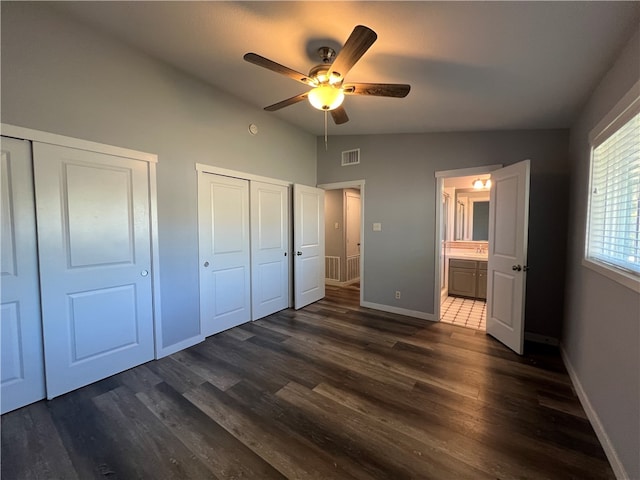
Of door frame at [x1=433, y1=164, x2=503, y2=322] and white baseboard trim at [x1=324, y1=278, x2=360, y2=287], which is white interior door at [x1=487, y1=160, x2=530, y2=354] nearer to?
door frame at [x1=433, y1=164, x2=503, y2=322]

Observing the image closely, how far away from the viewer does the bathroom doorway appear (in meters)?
4.45

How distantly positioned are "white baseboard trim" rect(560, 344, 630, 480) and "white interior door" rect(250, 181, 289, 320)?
3289mm

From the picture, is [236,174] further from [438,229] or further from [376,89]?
[438,229]

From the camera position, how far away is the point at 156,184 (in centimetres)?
259

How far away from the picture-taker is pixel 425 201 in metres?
3.74

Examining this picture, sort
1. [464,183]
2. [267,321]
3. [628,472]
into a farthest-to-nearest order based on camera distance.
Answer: [464,183] < [267,321] < [628,472]

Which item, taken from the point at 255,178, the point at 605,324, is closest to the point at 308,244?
the point at 255,178

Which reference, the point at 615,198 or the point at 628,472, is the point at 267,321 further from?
the point at 615,198

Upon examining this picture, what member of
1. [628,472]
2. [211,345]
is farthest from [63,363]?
[628,472]

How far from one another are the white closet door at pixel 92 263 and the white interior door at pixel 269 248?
132 centimetres

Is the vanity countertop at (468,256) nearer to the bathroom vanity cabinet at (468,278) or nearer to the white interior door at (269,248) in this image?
the bathroom vanity cabinet at (468,278)

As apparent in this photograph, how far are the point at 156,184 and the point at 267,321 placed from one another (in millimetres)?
2142

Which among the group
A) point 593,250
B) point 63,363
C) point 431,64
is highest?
point 431,64

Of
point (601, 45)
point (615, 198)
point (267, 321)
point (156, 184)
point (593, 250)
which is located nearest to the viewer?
point (601, 45)
